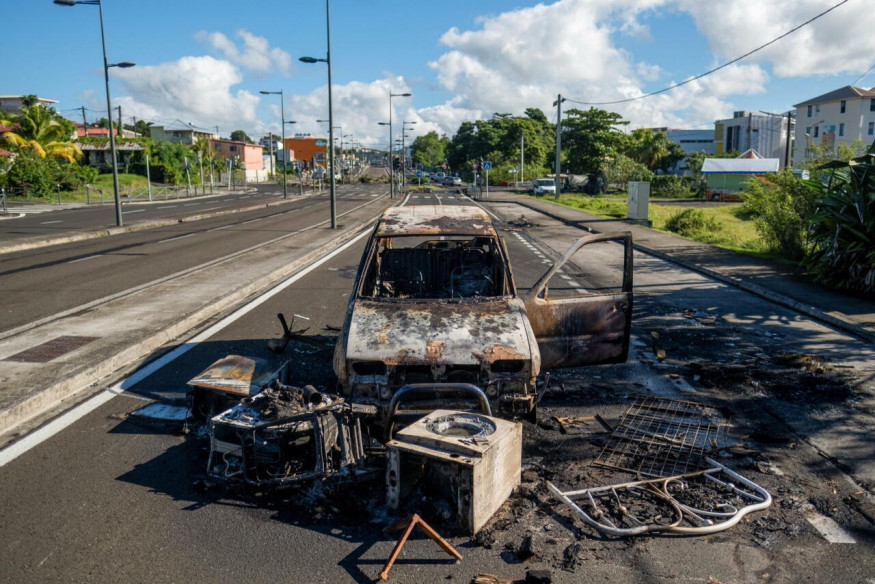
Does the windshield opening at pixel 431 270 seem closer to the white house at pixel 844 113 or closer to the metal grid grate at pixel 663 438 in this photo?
the metal grid grate at pixel 663 438

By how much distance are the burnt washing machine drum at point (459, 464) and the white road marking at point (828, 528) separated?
1.92m

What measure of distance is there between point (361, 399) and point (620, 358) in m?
3.02

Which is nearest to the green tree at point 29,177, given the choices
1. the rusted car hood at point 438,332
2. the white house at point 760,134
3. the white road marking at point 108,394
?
the white road marking at point 108,394

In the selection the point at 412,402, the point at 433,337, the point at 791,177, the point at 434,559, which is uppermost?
the point at 791,177

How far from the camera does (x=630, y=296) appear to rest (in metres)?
7.27

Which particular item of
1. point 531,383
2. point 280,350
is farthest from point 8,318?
point 531,383

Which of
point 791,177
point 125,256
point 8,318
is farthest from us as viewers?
point 125,256

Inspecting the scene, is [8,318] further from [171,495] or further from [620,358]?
[620,358]

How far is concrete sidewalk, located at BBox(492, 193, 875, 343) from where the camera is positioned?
10719mm

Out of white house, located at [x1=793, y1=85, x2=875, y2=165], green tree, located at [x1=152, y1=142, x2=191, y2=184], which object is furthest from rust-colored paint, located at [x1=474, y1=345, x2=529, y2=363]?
white house, located at [x1=793, y1=85, x2=875, y2=165]

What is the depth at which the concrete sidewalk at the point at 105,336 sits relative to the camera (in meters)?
6.64

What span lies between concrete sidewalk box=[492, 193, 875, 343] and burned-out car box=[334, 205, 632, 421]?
16.7ft

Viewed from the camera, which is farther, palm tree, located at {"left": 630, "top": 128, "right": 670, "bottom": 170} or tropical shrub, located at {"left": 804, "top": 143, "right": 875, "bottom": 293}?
palm tree, located at {"left": 630, "top": 128, "right": 670, "bottom": 170}

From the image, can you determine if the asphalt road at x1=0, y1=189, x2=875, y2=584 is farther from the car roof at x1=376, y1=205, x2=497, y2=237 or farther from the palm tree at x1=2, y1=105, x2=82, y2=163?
the palm tree at x1=2, y1=105, x2=82, y2=163
